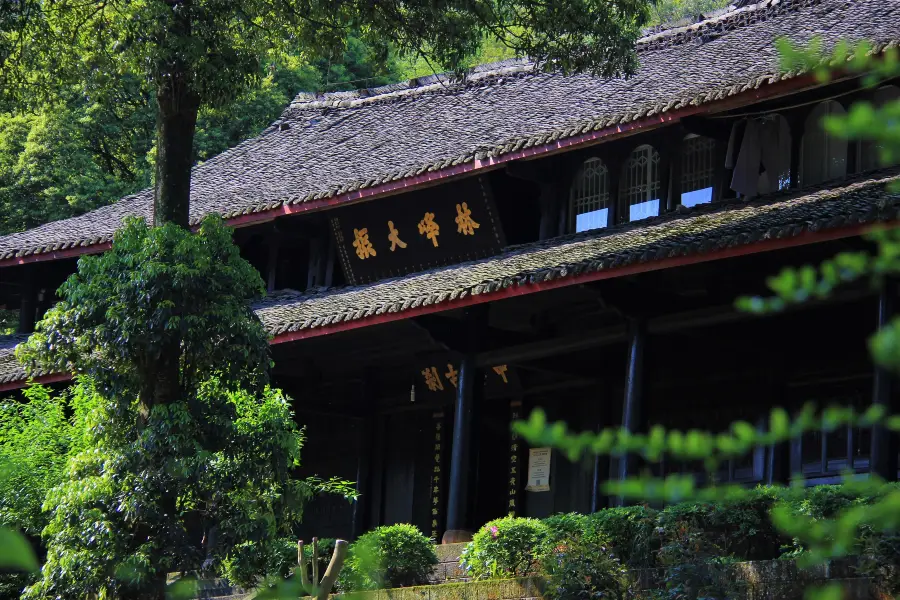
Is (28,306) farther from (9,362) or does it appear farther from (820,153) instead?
(820,153)

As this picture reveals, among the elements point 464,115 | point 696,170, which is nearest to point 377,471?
point 464,115

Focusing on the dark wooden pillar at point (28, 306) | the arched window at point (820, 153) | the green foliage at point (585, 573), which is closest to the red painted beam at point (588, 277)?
the green foliage at point (585, 573)

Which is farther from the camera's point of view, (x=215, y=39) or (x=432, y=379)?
(x=432, y=379)

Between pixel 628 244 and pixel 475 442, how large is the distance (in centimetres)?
262

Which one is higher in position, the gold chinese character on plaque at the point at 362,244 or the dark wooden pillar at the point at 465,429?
the gold chinese character on plaque at the point at 362,244

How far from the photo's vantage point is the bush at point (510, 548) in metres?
10.8

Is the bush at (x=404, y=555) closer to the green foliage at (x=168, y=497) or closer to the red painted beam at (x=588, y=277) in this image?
the green foliage at (x=168, y=497)

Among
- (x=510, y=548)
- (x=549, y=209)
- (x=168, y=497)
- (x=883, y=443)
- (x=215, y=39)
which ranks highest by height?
(x=215, y=39)

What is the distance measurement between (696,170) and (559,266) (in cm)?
308

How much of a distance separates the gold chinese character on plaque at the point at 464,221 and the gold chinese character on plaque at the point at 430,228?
0.98 ft

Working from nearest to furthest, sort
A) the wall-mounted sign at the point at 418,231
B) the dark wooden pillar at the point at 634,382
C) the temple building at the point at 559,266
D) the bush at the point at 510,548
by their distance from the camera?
the bush at the point at 510,548 < the dark wooden pillar at the point at 634,382 < the temple building at the point at 559,266 < the wall-mounted sign at the point at 418,231

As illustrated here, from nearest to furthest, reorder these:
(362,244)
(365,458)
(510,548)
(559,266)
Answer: (510,548) < (559,266) < (362,244) < (365,458)

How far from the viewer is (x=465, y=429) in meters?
13.6

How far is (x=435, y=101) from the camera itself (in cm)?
2048
